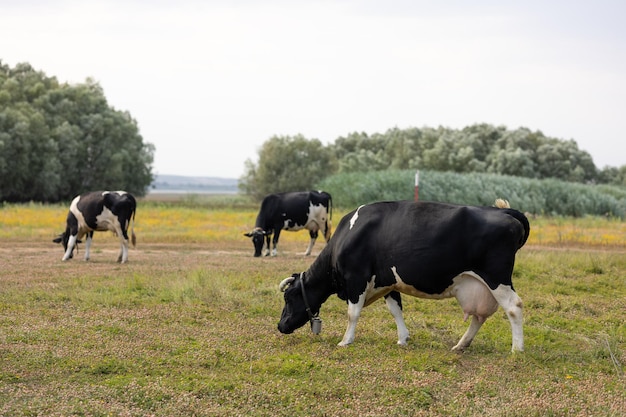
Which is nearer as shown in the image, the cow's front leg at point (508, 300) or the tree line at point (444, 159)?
the cow's front leg at point (508, 300)

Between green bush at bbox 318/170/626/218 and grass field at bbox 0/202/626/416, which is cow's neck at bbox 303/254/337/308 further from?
green bush at bbox 318/170/626/218

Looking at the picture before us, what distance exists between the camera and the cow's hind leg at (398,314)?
10.2 m

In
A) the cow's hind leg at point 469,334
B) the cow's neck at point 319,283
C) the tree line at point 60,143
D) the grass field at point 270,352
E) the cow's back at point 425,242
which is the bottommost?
the grass field at point 270,352

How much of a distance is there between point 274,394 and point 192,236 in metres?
23.3

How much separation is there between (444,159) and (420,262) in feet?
229

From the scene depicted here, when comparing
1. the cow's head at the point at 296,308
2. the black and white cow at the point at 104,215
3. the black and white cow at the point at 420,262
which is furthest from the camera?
the black and white cow at the point at 104,215

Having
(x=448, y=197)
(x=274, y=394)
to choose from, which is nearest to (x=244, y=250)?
(x=274, y=394)

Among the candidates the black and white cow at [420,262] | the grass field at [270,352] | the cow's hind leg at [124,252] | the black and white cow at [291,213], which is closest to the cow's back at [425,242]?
the black and white cow at [420,262]

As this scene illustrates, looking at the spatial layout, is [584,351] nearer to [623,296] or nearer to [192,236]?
[623,296]

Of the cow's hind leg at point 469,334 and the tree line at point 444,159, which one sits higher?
the tree line at point 444,159

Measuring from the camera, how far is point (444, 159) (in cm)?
7800

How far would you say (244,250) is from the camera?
26.1 metres

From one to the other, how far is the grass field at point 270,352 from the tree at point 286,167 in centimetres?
6683

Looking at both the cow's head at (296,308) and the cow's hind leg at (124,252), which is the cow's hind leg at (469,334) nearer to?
the cow's head at (296,308)
